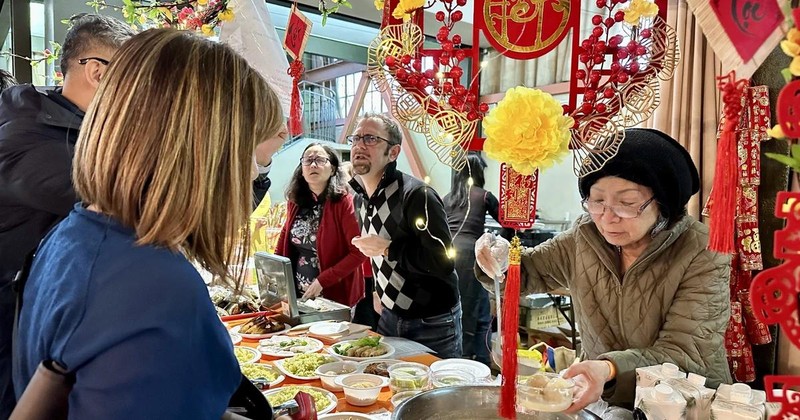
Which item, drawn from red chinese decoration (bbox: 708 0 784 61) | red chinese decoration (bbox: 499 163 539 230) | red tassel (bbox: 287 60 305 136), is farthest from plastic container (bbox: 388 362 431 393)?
red chinese decoration (bbox: 708 0 784 61)

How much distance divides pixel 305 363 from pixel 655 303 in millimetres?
1110

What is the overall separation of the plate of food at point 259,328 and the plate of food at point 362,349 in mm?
346

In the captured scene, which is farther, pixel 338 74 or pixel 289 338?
pixel 338 74

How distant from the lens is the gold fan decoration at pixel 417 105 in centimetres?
119

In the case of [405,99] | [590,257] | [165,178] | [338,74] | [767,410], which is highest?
[338,74]

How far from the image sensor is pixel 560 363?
1616 millimetres

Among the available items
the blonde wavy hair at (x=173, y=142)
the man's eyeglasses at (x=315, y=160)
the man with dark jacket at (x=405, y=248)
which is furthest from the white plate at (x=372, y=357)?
the man's eyeglasses at (x=315, y=160)

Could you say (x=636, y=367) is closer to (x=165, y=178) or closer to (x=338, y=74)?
(x=165, y=178)

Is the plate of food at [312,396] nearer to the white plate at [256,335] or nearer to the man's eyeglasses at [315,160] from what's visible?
the white plate at [256,335]

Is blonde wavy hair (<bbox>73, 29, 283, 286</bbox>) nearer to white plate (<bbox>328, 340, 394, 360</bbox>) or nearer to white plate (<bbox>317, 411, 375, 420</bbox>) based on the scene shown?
white plate (<bbox>317, 411, 375, 420</bbox>)

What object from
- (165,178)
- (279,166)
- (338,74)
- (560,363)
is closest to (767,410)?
(560,363)

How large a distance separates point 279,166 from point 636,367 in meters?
3.53

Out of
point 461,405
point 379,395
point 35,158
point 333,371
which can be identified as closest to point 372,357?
point 333,371

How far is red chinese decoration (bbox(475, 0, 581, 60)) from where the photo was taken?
1.17m
